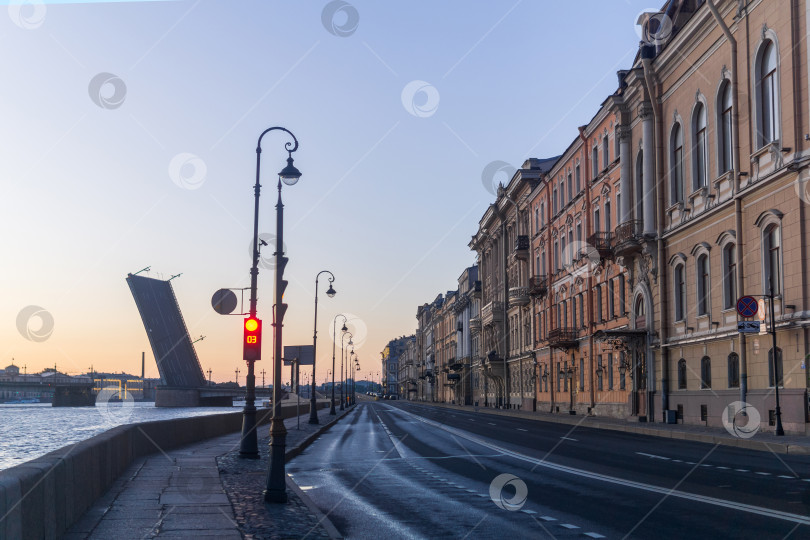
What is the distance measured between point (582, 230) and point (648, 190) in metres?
13.2

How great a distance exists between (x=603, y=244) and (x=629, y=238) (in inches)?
199

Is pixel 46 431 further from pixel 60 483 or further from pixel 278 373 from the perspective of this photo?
pixel 60 483

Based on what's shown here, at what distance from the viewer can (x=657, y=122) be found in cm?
4141

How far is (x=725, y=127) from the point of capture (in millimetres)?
34250

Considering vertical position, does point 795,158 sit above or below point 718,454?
above

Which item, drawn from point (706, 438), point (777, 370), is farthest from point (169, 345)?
point (777, 370)

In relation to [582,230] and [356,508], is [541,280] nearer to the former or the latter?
[582,230]

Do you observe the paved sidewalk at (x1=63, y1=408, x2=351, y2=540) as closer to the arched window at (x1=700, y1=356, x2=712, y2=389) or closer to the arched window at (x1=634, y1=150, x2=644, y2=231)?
the arched window at (x1=700, y1=356, x2=712, y2=389)

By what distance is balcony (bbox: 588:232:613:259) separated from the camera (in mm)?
47188

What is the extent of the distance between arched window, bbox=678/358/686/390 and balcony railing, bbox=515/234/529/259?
3434 centimetres

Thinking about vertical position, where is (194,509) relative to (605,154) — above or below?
below

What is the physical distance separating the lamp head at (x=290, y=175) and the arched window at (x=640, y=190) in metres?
31.1

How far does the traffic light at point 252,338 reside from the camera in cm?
1628

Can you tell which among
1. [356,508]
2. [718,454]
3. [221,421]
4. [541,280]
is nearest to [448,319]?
[541,280]
